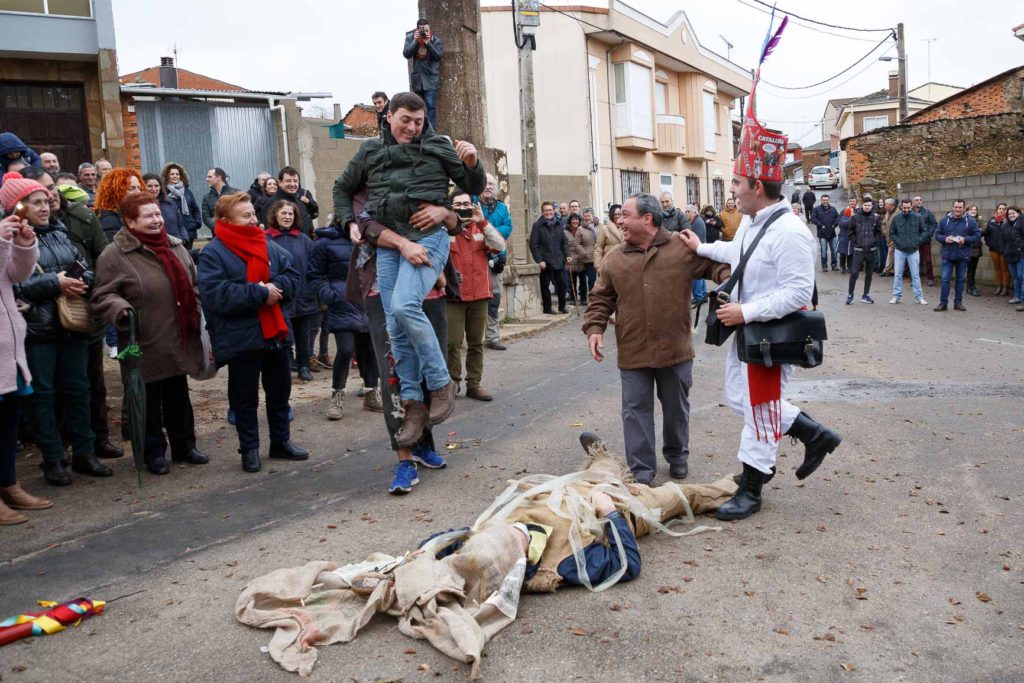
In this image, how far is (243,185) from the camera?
2061cm

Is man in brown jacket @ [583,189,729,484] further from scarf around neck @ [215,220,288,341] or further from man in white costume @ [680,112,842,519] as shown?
scarf around neck @ [215,220,288,341]

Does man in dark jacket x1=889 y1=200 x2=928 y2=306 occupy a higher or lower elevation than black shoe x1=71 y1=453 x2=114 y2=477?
higher

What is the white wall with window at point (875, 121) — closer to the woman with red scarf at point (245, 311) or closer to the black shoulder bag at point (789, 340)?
the woman with red scarf at point (245, 311)

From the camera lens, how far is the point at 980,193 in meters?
23.2

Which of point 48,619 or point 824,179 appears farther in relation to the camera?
point 824,179

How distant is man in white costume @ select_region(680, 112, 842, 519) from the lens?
4.96 meters

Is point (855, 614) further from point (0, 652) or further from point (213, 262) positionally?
point (213, 262)

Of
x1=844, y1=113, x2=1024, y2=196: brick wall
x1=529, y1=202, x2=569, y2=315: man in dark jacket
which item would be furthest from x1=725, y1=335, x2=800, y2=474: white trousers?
x1=844, y1=113, x2=1024, y2=196: brick wall

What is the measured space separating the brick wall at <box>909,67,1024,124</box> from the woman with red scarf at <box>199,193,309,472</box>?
32.9 metres

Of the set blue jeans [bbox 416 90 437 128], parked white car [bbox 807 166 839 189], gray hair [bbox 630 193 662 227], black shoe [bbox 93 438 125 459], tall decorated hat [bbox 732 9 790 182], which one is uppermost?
parked white car [bbox 807 166 839 189]

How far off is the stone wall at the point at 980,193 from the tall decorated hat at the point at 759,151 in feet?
63.1

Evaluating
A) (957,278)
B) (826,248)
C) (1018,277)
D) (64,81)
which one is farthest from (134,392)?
(826,248)

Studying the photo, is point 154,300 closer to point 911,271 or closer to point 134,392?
point 134,392

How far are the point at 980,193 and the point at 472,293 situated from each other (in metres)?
18.9
